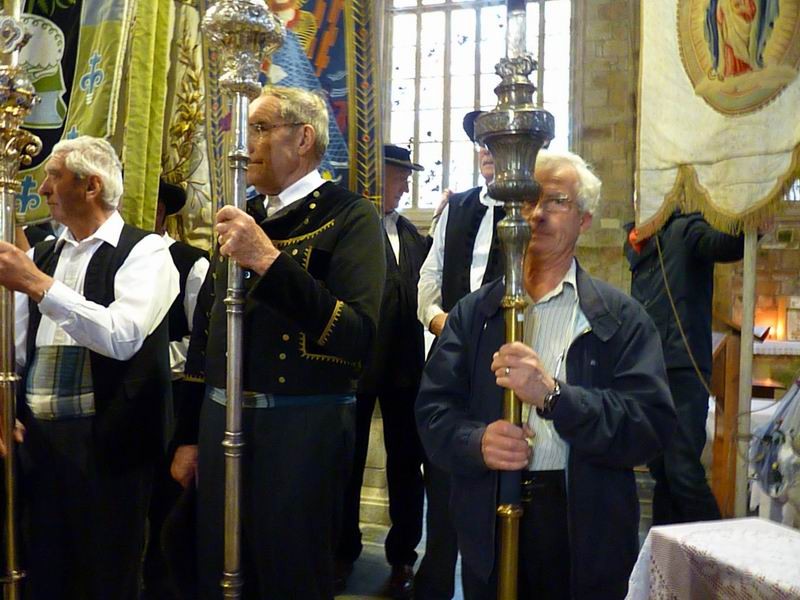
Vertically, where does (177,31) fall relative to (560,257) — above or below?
above

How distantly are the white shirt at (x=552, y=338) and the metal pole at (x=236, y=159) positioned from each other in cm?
70

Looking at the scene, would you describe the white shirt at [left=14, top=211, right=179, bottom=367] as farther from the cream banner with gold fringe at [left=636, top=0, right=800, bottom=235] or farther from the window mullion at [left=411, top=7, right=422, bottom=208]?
the window mullion at [left=411, top=7, right=422, bottom=208]

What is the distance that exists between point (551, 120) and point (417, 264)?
7.34ft

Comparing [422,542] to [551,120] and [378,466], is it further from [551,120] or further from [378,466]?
[551,120]

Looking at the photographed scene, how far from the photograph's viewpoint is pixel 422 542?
4.02 meters

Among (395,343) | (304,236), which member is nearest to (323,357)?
(304,236)

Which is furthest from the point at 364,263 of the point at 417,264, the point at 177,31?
the point at 177,31

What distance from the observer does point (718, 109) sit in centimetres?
293

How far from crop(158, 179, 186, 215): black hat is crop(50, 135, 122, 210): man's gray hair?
32.8 inches

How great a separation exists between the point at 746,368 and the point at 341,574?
186 centimetres

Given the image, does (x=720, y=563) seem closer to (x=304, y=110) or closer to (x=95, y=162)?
(x=304, y=110)

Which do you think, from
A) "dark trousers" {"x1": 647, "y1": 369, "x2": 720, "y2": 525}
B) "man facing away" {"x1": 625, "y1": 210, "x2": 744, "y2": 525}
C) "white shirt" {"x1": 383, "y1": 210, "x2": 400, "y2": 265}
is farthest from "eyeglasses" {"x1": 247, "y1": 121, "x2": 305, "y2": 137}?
"dark trousers" {"x1": 647, "y1": 369, "x2": 720, "y2": 525}

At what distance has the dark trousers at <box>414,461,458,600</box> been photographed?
285cm

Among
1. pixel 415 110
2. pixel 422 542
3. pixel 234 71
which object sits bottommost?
pixel 422 542
